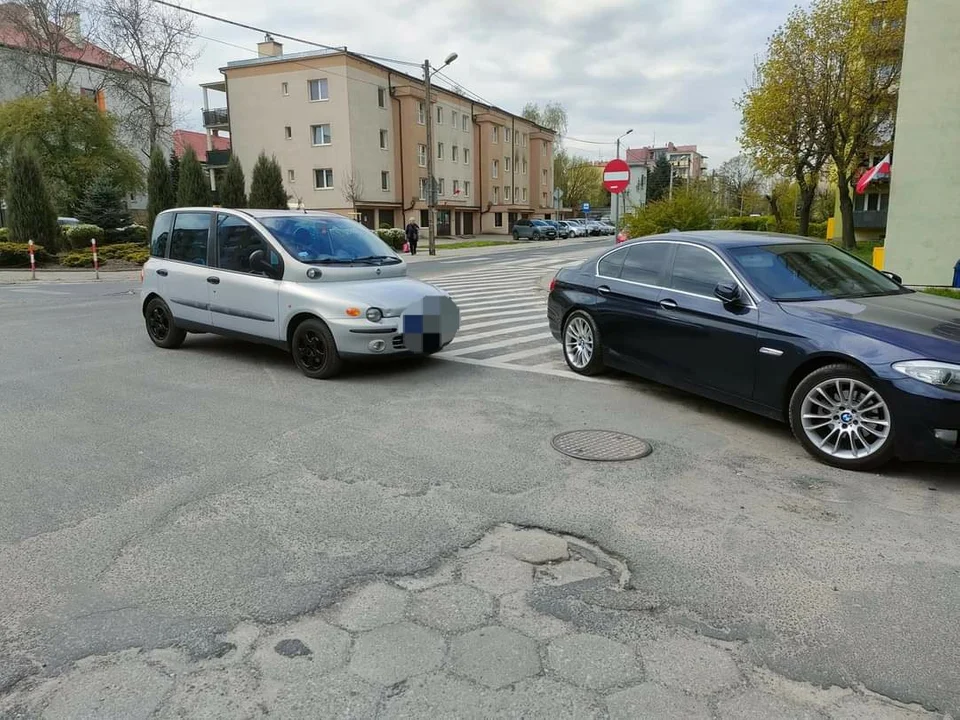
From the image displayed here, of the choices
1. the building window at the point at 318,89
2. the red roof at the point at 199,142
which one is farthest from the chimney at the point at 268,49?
the red roof at the point at 199,142

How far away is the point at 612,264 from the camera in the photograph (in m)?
7.43

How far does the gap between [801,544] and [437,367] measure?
4943 millimetres

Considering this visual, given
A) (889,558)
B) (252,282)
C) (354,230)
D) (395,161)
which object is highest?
(395,161)

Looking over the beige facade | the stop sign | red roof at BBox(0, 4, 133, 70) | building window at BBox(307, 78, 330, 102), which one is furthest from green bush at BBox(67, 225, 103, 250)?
the beige facade

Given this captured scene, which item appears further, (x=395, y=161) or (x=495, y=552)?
(x=395, y=161)

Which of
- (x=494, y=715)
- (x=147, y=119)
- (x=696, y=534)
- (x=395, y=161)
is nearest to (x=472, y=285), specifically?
(x=696, y=534)

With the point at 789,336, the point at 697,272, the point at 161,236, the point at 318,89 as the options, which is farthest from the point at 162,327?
the point at 318,89

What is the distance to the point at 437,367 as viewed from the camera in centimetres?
816

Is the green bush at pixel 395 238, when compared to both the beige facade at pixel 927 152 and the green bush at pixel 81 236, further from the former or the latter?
the beige facade at pixel 927 152

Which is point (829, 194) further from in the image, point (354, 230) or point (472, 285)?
point (354, 230)

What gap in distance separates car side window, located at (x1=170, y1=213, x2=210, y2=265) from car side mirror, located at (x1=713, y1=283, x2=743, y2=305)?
587 cm

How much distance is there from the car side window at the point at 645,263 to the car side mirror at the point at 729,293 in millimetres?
977

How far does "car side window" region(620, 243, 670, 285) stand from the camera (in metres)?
6.78

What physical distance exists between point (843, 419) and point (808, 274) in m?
1.58
